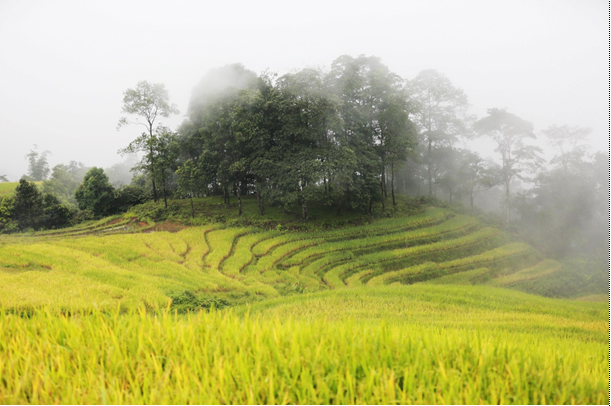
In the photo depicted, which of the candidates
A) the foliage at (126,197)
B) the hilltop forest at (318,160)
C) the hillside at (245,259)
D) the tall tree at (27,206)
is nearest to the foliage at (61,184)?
the hilltop forest at (318,160)

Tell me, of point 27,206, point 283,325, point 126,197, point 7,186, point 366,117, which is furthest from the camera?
point 126,197

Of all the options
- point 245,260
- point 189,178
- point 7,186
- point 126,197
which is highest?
point 7,186

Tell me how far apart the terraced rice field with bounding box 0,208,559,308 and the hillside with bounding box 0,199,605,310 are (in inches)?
1.6

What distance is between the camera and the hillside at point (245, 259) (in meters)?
5.66

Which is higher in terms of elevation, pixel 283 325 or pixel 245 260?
pixel 283 325

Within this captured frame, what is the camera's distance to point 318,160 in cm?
1447

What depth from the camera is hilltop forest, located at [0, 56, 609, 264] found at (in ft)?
50.1

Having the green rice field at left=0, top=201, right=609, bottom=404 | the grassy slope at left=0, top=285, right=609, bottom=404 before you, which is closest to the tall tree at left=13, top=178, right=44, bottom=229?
the green rice field at left=0, top=201, right=609, bottom=404

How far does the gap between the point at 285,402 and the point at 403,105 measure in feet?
67.5

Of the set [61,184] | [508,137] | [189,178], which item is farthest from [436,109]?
[61,184]

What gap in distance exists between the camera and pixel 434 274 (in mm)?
12352

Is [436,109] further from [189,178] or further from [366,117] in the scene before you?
[189,178]

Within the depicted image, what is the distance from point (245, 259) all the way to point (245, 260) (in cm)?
8

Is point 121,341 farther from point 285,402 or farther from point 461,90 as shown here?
point 461,90
